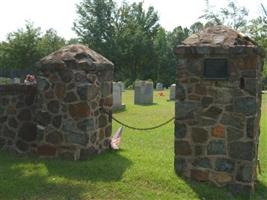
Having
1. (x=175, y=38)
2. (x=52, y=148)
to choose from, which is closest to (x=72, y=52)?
(x=52, y=148)

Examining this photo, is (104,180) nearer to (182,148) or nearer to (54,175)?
(54,175)

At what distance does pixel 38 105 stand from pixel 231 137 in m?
3.52

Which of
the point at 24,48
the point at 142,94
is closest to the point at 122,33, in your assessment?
the point at 24,48

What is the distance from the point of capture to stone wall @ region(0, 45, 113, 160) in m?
8.07

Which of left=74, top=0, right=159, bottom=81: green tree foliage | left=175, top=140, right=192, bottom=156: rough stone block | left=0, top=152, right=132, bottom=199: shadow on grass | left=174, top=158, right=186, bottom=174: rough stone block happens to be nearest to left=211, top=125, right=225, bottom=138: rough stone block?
left=175, top=140, right=192, bottom=156: rough stone block

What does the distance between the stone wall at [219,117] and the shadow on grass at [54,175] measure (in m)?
1.19

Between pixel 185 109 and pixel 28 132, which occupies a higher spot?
pixel 185 109

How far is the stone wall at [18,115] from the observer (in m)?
8.98

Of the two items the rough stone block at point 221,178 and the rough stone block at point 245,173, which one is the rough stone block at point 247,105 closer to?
the rough stone block at point 245,173

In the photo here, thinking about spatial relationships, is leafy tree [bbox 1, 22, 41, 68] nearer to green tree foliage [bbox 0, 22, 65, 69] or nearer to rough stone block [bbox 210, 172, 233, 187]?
green tree foliage [bbox 0, 22, 65, 69]

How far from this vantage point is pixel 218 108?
702cm

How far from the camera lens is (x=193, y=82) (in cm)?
717

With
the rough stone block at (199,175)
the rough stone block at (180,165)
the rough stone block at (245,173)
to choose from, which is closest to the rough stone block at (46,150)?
the rough stone block at (180,165)

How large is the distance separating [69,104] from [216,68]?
105 inches
